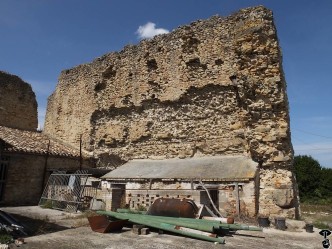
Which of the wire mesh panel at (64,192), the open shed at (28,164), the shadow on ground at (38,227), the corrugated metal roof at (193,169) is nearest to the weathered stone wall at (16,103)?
the open shed at (28,164)

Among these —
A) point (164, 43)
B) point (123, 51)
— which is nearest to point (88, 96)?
point (123, 51)

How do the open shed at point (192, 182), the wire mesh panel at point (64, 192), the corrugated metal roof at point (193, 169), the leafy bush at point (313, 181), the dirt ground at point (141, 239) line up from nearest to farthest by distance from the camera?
the dirt ground at point (141, 239) < the open shed at point (192, 182) < the corrugated metal roof at point (193, 169) < the wire mesh panel at point (64, 192) < the leafy bush at point (313, 181)

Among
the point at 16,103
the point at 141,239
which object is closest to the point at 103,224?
the point at 141,239

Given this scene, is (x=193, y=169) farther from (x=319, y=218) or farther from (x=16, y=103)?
(x=16, y=103)

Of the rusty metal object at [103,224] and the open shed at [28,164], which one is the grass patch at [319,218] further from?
the open shed at [28,164]

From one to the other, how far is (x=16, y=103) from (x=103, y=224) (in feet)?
49.5

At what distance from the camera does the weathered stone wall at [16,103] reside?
19656 millimetres

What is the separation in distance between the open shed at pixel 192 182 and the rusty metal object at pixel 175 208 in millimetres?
946

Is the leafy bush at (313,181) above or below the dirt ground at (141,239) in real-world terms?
above

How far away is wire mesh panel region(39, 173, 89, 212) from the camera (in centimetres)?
1295

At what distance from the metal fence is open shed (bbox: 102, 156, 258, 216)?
102 cm

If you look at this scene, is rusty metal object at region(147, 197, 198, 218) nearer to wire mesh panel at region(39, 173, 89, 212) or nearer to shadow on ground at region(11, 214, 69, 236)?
shadow on ground at region(11, 214, 69, 236)

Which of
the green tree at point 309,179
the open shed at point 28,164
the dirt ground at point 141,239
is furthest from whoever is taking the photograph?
the green tree at point 309,179

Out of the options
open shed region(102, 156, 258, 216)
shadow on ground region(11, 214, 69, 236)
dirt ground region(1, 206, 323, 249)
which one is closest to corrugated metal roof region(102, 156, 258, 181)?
open shed region(102, 156, 258, 216)
